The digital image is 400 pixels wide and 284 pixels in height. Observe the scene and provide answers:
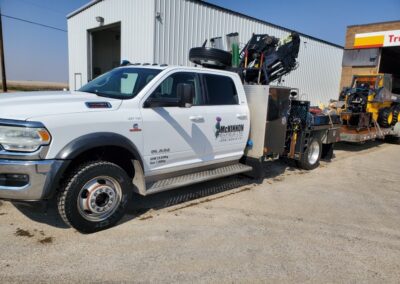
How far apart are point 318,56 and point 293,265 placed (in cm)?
1853

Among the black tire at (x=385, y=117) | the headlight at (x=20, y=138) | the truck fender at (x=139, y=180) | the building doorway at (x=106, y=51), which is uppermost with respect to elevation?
the building doorway at (x=106, y=51)

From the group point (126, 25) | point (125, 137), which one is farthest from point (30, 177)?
point (126, 25)

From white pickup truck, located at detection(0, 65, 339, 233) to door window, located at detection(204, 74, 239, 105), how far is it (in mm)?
16

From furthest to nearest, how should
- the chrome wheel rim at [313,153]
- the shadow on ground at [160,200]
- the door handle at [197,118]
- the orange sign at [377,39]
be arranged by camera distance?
the orange sign at [377,39] < the chrome wheel rim at [313,153] < the door handle at [197,118] < the shadow on ground at [160,200]

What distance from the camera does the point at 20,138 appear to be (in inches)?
136

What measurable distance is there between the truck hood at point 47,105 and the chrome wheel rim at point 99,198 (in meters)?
0.85

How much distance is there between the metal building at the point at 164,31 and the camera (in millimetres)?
11586

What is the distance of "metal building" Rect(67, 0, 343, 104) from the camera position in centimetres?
1159

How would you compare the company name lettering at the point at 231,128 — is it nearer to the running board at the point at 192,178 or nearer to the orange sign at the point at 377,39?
the running board at the point at 192,178

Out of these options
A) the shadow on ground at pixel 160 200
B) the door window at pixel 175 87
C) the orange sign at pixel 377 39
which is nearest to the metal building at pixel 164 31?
the shadow on ground at pixel 160 200

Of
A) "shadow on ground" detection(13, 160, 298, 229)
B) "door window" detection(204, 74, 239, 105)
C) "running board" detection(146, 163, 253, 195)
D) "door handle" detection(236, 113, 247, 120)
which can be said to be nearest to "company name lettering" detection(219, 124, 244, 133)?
"door handle" detection(236, 113, 247, 120)

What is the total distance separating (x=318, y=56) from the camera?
19.9 metres

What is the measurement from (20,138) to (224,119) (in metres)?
3.06

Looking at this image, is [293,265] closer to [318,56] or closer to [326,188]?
[326,188]
